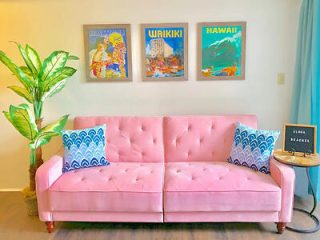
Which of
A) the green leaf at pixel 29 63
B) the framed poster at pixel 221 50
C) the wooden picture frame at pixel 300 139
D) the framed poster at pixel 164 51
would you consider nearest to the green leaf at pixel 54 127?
the green leaf at pixel 29 63

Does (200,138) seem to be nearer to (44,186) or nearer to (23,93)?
(44,186)

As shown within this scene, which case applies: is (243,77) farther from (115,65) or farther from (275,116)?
(115,65)

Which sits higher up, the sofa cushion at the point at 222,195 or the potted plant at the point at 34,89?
the potted plant at the point at 34,89

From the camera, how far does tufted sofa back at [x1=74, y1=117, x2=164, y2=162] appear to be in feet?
9.31

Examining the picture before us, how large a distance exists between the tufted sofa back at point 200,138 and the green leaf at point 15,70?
1.35 metres

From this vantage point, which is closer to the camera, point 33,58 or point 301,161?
point 301,161

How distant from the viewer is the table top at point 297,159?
228cm

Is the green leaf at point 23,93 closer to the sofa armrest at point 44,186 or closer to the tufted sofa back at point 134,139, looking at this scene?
the tufted sofa back at point 134,139

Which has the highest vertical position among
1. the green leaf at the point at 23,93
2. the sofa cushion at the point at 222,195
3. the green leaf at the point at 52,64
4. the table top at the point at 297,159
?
the green leaf at the point at 52,64

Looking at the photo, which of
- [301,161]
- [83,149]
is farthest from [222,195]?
[83,149]

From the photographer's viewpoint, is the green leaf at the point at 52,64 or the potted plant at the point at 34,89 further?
the green leaf at the point at 52,64

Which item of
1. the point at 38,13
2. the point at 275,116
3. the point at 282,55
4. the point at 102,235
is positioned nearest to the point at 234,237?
the point at 102,235

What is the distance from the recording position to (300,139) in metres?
2.49

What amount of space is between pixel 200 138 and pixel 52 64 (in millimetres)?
1548
